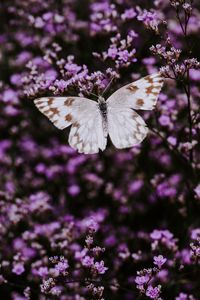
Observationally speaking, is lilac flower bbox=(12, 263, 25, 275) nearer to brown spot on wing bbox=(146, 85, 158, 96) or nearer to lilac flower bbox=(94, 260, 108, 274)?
lilac flower bbox=(94, 260, 108, 274)

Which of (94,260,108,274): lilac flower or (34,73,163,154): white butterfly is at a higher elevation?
(34,73,163,154): white butterfly

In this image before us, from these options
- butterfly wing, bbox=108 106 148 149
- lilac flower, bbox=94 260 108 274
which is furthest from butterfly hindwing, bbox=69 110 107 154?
lilac flower, bbox=94 260 108 274

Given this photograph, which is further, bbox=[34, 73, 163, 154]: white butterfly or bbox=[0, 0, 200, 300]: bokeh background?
bbox=[0, 0, 200, 300]: bokeh background

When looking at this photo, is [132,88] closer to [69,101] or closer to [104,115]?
[104,115]

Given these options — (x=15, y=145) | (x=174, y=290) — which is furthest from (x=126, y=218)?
(x=15, y=145)

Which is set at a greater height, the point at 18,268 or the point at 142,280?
the point at 142,280

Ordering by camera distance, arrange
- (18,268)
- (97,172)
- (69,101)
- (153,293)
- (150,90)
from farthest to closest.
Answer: (97,172) → (18,268) → (69,101) → (150,90) → (153,293)

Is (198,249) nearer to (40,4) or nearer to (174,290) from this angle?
(174,290)

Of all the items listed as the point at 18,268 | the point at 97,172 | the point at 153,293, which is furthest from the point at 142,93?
the point at 97,172
